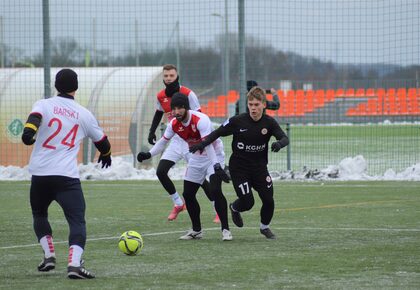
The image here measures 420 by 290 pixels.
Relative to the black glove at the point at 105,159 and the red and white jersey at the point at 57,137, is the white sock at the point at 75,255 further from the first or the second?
the black glove at the point at 105,159

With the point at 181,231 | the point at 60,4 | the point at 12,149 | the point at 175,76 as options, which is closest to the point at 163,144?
the point at 181,231

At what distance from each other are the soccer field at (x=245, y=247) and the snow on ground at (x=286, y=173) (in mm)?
3132

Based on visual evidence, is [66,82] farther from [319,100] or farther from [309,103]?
[309,103]

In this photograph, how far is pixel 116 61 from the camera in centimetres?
2809

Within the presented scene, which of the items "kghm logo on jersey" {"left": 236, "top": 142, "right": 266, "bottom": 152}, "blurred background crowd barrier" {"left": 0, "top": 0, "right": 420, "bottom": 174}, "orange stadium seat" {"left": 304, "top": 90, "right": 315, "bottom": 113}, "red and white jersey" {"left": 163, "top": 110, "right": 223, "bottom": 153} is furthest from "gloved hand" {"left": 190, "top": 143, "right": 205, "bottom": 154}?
"orange stadium seat" {"left": 304, "top": 90, "right": 315, "bottom": 113}

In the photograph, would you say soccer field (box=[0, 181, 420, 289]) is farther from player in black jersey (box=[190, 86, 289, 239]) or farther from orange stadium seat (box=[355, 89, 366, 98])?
orange stadium seat (box=[355, 89, 366, 98])

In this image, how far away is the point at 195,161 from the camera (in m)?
11.3

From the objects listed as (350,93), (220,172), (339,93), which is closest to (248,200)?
(220,172)

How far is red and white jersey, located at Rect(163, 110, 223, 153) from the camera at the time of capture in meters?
10.9

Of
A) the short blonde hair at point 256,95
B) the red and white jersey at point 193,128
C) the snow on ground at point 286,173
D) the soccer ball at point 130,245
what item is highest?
the short blonde hair at point 256,95

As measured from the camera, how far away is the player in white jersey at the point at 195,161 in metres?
10.8

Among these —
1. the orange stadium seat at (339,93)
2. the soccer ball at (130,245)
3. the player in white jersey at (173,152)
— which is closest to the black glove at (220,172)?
the soccer ball at (130,245)

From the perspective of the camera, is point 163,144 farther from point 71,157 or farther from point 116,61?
point 116,61

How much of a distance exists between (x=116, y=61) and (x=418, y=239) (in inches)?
742
